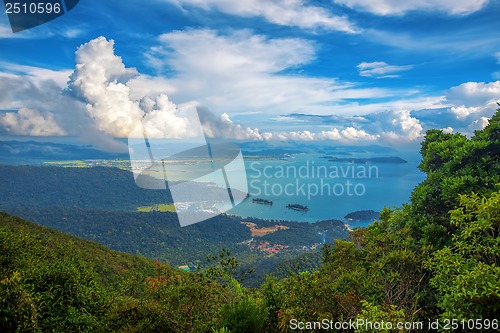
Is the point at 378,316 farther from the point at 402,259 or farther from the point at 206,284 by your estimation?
the point at 206,284

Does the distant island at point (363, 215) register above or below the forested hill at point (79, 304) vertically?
below

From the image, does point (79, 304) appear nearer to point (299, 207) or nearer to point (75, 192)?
point (299, 207)

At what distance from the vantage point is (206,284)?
9922 millimetres

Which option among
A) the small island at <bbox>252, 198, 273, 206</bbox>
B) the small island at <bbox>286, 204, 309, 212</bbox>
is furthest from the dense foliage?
the small island at <bbox>252, 198, 273, 206</bbox>

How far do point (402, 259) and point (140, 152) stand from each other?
29.7 feet

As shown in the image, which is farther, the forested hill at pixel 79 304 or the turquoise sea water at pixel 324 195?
the turquoise sea water at pixel 324 195

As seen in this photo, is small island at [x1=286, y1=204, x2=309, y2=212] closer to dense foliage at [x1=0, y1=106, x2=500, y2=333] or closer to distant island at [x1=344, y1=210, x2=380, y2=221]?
distant island at [x1=344, y1=210, x2=380, y2=221]


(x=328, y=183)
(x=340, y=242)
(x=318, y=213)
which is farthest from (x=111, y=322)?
(x=328, y=183)

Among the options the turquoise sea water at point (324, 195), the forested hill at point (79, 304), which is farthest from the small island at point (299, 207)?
the forested hill at point (79, 304)

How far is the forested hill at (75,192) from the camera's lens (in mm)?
177000

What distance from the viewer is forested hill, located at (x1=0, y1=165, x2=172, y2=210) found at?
17700 cm

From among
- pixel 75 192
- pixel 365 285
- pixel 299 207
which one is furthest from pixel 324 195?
pixel 365 285

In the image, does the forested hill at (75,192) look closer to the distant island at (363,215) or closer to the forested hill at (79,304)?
the distant island at (363,215)

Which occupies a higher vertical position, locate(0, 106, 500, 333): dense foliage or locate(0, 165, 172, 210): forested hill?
locate(0, 106, 500, 333): dense foliage
